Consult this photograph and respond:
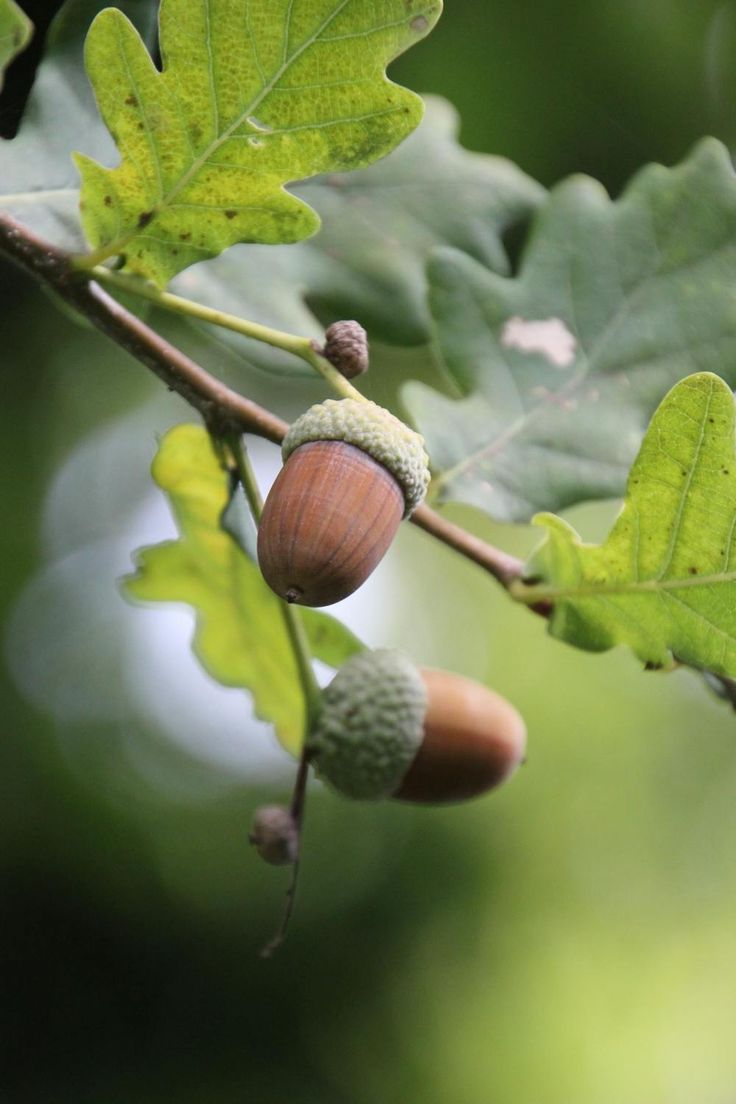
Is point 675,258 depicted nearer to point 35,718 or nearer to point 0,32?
point 0,32

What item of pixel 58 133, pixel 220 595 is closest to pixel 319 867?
pixel 220 595

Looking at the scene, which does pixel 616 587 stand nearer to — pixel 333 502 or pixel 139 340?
pixel 333 502

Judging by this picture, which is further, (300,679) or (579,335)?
(579,335)

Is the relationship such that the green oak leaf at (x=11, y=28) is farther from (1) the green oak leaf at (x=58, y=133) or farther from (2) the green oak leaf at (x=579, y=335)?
(2) the green oak leaf at (x=579, y=335)

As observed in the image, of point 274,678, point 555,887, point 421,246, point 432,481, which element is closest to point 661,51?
point 421,246

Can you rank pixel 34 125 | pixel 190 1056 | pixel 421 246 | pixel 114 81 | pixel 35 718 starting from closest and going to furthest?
pixel 114 81 → pixel 34 125 → pixel 421 246 → pixel 35 718 → pixel 190 1056

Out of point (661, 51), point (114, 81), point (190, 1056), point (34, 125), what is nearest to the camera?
point (114, 81)
